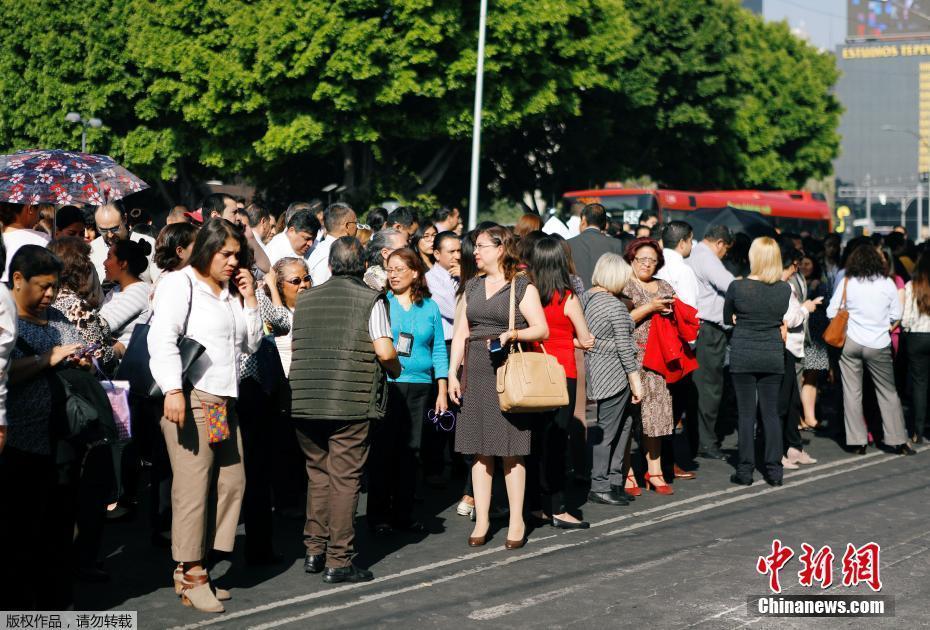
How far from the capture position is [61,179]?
8898 millimetres

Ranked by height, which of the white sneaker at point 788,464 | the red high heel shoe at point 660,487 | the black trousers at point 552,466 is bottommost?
the white sneaker at point 788,464

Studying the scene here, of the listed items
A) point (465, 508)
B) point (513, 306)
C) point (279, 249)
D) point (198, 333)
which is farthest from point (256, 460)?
point (279, 249)

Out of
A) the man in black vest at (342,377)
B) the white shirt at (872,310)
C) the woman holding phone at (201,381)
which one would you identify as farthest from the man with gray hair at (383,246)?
the white shirt at (872,310)

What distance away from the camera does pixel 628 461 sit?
945 centimetres

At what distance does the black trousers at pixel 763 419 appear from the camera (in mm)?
9898

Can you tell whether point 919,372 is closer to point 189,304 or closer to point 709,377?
point 709,377

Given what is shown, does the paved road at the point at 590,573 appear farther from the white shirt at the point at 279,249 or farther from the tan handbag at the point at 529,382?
the white shirt at the point at 279,249

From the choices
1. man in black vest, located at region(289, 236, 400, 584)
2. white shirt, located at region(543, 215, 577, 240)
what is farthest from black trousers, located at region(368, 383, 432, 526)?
white shirt, located at region(543, 215, 577, 240)

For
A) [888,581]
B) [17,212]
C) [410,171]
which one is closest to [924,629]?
[888,581]

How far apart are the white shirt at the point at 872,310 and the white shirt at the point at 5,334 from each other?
26.8 feet

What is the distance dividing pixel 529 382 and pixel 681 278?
11.9ft

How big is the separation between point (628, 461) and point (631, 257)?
1506 mm

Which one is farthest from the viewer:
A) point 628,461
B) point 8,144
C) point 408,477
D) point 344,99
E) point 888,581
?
point 8,144

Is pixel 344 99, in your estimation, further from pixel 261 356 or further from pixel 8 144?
pixel 261 356
